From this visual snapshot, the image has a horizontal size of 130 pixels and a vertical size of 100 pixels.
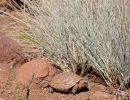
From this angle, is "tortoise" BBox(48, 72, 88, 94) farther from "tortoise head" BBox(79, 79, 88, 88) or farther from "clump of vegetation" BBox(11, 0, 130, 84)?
"clump of vegetation" BBox(11, 0, 130, 84)

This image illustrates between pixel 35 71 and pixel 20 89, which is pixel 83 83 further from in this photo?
pixel 20 89

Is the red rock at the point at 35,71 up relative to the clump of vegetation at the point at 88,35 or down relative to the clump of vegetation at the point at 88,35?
down

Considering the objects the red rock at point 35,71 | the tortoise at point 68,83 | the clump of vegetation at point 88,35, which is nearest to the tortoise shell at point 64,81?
the tortoise at point 68,83

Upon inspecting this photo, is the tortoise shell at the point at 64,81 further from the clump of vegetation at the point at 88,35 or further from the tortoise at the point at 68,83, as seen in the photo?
the clump of vegetation at the point at 88,35

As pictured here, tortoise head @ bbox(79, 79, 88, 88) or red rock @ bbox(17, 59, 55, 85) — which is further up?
red rock @ bbox(17, 59, 55, 85)

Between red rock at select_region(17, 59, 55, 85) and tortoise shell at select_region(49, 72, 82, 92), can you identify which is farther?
red rock at select_region(17, 59, 55, 85)

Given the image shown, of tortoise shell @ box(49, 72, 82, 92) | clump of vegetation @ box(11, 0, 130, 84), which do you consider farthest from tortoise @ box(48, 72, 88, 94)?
clump of vegetation @ box(11, 0, 130, 84)
